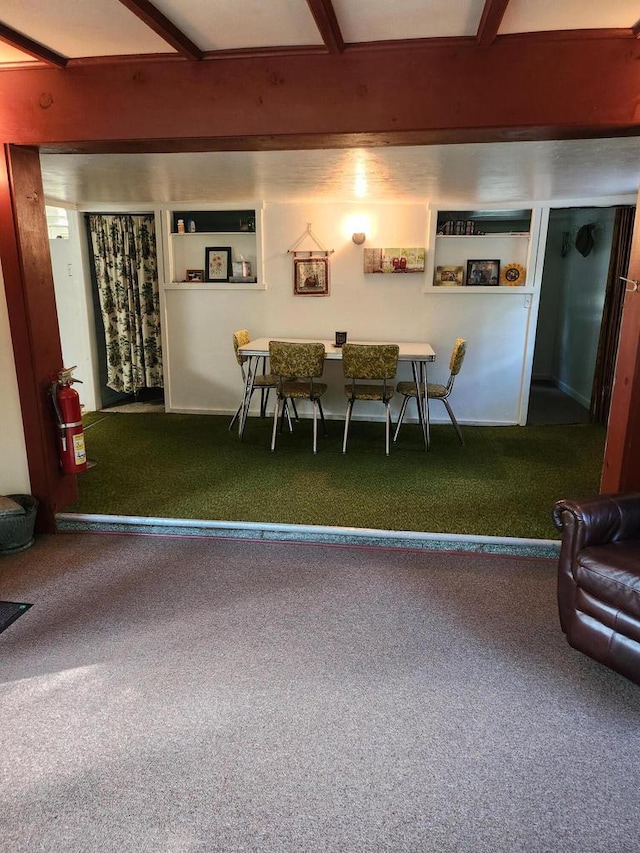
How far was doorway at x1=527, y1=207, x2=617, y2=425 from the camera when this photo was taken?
5719mm

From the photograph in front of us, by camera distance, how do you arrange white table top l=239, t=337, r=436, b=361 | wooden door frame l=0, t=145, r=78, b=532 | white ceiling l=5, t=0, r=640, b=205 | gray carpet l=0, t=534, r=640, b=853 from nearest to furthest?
1. gray carpet l=0, t=534, r=640, b=853
2. white ceiling l=5, t=0, r=640, b=205
3. wooden door frame l=0, t=145, r=78, b=532
4. white table top l=239, t=337, r=436, b=361

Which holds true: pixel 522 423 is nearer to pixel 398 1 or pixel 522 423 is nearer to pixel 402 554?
pixel 402 554

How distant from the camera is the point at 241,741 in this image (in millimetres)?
1694

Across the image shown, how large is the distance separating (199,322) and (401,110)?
3.51 m

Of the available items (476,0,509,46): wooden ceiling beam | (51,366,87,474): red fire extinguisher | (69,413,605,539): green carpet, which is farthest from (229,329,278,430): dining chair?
(476,0,509,46): wooden ceiling beam

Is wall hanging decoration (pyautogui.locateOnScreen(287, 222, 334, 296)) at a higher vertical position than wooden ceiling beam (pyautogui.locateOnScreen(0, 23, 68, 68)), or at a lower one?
lower

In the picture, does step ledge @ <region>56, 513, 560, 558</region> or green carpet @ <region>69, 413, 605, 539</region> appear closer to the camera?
step ledge @ <region>56, 513, 560, 558</region>

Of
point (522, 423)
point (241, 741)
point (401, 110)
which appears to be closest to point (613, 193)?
point (522, 423)

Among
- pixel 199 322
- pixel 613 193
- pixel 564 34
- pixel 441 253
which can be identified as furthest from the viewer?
pixel 199 322

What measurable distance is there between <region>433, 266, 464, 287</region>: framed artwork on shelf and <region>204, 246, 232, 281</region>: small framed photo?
2016 mm

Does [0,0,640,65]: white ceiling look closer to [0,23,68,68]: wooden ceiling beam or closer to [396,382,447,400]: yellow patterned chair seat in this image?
[0,23,68,68]: wooden ceiling beam

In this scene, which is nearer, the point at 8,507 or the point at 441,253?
the point at 8,507

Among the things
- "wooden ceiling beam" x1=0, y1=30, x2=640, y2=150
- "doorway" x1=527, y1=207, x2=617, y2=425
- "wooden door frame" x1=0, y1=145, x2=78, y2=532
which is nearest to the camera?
"wooden ceiling beam" x1=0, y1=30, x2=640, y2=150

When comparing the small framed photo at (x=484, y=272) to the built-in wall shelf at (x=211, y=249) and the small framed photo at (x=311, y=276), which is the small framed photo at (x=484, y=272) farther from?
the built-in wall shelf at (x=211, y=249)
